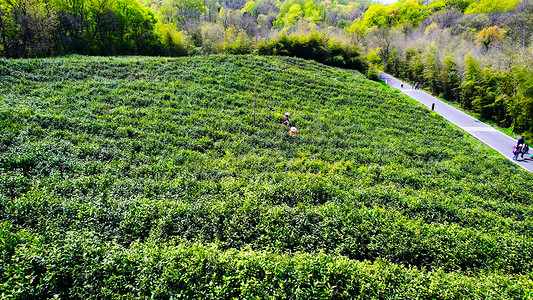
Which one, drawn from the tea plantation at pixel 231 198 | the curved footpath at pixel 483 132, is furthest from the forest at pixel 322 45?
the tea plantation at pixel 231 198

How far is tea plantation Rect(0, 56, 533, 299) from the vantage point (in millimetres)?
4715

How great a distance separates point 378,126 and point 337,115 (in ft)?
11.5

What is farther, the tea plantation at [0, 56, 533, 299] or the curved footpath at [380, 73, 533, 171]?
the curved footpath at [380, 73, 533, 171]

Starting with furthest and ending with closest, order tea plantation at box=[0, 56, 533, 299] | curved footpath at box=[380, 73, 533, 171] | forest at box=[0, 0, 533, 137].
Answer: forest at box=[0, 0, 533, 137] < curved footpath at box=[380, 73, 533, 171] < tea plantation at box=[0, 56, 533, 299]

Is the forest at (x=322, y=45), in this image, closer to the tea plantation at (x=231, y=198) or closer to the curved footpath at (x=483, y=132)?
the curved footpath at (x=483, y=132)

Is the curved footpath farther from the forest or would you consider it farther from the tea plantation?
the tea plantation

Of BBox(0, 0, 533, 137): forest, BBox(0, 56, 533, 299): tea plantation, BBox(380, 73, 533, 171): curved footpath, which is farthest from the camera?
BBox(0, 0, 533, 137): forest

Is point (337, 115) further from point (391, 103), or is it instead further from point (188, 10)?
point (188, 10)

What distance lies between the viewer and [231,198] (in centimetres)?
800

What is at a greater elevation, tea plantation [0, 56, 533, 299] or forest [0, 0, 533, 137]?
forest [0, 0, 533, 137]

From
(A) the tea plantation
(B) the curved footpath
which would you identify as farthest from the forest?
(A) the tea plantation

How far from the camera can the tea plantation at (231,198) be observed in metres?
4.71

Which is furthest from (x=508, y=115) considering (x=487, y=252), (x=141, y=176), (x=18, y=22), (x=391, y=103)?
(x=18, y=22)

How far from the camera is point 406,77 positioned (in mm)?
48469
